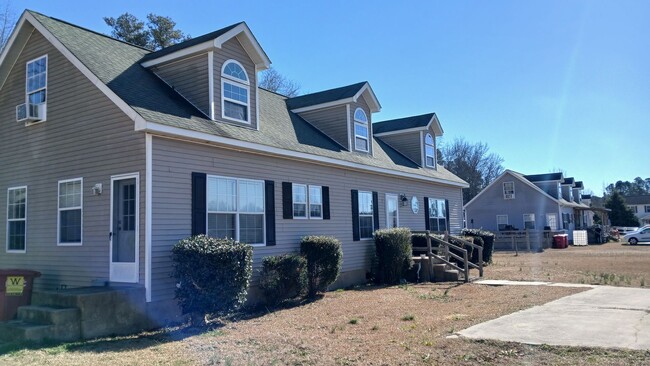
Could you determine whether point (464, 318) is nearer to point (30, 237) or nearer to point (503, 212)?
point (30, 237)

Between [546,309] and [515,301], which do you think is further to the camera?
[515,301]

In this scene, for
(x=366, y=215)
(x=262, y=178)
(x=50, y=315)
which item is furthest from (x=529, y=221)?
(x=50, y=315)

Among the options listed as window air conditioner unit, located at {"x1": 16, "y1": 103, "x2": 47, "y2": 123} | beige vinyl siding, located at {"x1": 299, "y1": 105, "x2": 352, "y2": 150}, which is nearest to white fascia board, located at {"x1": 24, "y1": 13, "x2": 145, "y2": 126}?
window air conditioner unit, located at {"x1": 16, "y1": 103, "x2": 47, "y2": 123}

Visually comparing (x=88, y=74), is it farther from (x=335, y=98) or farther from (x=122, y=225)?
(x=335, y=98)

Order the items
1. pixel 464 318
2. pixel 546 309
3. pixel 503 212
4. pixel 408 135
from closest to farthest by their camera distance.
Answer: pixel 464 318 → pixel 546 309 → pixel 408 135 → pixel 503 212

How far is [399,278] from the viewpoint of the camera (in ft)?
48.9

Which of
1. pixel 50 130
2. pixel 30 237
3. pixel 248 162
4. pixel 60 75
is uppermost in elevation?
pixel 60 75

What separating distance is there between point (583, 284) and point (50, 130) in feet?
44.7

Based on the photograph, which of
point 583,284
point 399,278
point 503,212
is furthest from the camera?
point 503,212

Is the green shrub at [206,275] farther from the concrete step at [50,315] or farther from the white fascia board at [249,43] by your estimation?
the white fascia board at [249,43]

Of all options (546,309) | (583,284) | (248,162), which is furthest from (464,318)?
(583,284)

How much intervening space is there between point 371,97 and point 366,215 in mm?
4220

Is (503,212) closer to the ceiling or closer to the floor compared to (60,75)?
closer to the floor

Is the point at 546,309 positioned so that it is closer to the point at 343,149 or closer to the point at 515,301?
the point at 515,301
